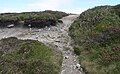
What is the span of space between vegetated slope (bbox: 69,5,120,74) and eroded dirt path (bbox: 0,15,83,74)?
0.76 m

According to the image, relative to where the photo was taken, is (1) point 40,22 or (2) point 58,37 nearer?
(2) point 58,37

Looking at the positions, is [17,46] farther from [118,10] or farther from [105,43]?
[118,10]

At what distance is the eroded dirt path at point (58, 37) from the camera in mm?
25167

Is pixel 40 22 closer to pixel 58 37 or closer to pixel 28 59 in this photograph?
pixel 58 37

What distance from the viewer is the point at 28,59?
24406 mm

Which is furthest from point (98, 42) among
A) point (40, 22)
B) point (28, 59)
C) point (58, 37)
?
point (40, 22)

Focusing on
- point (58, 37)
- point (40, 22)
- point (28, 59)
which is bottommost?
point (58, 37)

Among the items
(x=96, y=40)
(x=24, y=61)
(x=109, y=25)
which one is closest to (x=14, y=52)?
(x=24, y=61)

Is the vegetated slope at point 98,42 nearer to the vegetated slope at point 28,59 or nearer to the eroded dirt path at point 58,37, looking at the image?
the eroded dirt path at point 58,37

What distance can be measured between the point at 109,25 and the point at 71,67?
8779mm

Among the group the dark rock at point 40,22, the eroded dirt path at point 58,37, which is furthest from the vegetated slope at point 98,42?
the dark rock at point 40,22

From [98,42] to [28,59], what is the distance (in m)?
7.27

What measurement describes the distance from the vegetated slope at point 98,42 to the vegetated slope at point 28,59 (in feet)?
8.16

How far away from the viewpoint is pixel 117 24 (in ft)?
105
